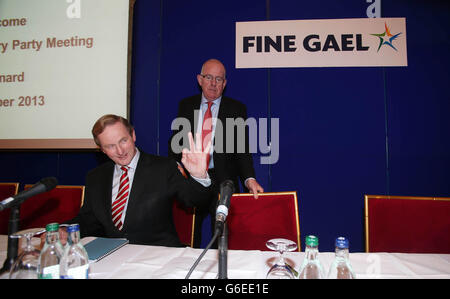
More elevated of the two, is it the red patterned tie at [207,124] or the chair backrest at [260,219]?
the red patterned tie at [207,124]

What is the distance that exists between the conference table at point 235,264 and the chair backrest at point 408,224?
441mm

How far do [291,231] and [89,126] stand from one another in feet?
7.83

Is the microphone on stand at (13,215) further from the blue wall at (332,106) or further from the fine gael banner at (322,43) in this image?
the fine gael banner at (322,43)

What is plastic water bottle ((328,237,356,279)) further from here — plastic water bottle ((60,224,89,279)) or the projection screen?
the projection screen

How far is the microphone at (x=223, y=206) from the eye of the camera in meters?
0.67

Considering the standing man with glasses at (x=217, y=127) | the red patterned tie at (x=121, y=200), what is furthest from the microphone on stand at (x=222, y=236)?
the standing man with glasses at (x=217, y=127)

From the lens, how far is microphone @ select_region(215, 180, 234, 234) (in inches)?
26.2

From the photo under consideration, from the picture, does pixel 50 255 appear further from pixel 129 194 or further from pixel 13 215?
pixel 129 194

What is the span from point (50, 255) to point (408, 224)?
179 centimetres

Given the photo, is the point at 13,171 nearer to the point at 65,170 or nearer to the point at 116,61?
the point at 65,170

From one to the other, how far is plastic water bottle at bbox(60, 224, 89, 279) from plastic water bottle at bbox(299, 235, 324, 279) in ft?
2.09

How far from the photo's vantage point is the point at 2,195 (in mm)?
2201
